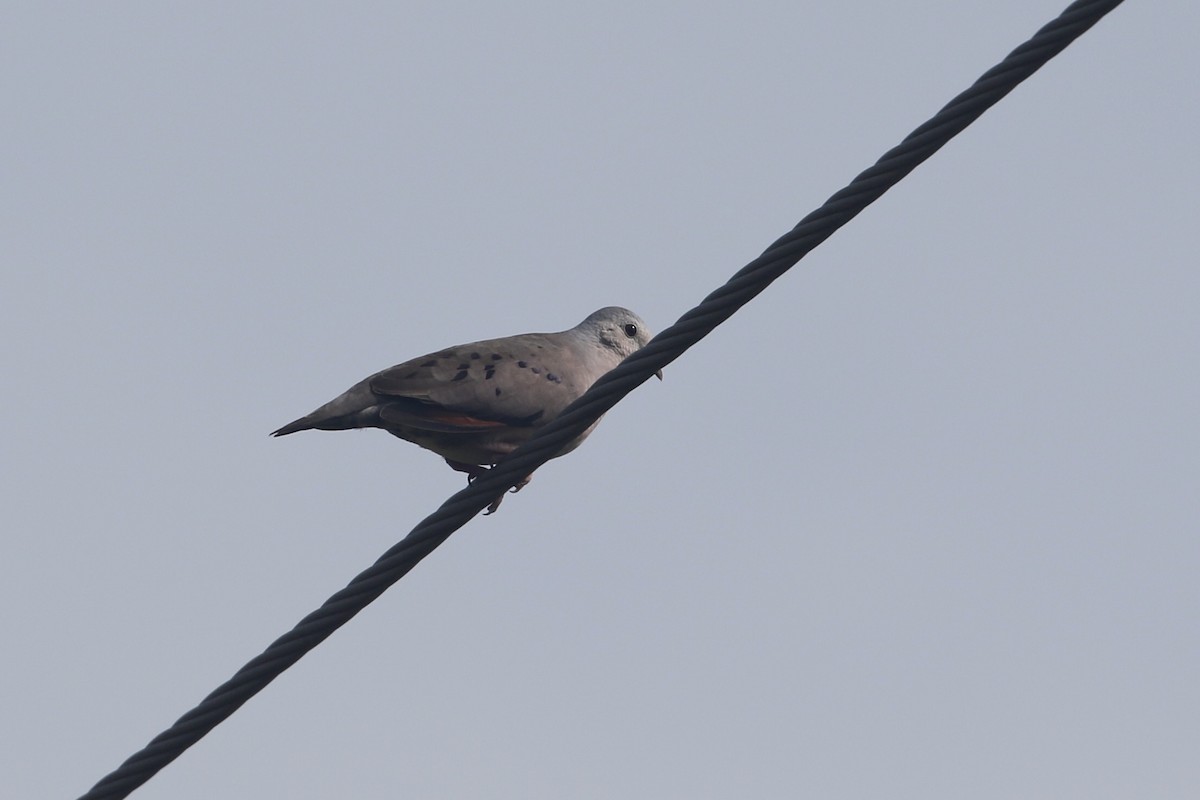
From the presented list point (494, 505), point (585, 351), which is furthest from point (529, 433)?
point (585, 351)

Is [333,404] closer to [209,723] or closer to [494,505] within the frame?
[494,505]

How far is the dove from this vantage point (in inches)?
321

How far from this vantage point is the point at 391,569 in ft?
18.3

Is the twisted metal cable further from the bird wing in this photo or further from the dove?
the bird wing

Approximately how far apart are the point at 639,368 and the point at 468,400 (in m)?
2.80

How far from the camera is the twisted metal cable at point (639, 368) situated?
197 inches

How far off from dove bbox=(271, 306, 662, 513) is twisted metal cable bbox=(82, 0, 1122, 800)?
2.28 m

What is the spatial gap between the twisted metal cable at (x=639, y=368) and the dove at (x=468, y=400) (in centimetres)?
228

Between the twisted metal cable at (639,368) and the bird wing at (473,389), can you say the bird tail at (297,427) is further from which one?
the twisted metal cable at (639,368)

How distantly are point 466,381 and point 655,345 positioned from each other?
2976 millimetres

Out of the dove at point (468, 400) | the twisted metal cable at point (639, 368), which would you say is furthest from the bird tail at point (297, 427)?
the twisted metal cable at point (639, 368)

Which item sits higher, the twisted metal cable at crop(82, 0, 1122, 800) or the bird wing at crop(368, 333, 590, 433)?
the bird wing at crop(368, 333, 590, 433)

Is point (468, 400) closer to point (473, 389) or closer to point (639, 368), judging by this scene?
point (473, 389)

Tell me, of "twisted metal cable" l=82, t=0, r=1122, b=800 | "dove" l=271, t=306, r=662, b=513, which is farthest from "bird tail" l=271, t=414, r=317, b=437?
"twisted metal cable" l=82, t=0, r=1122, b=800
